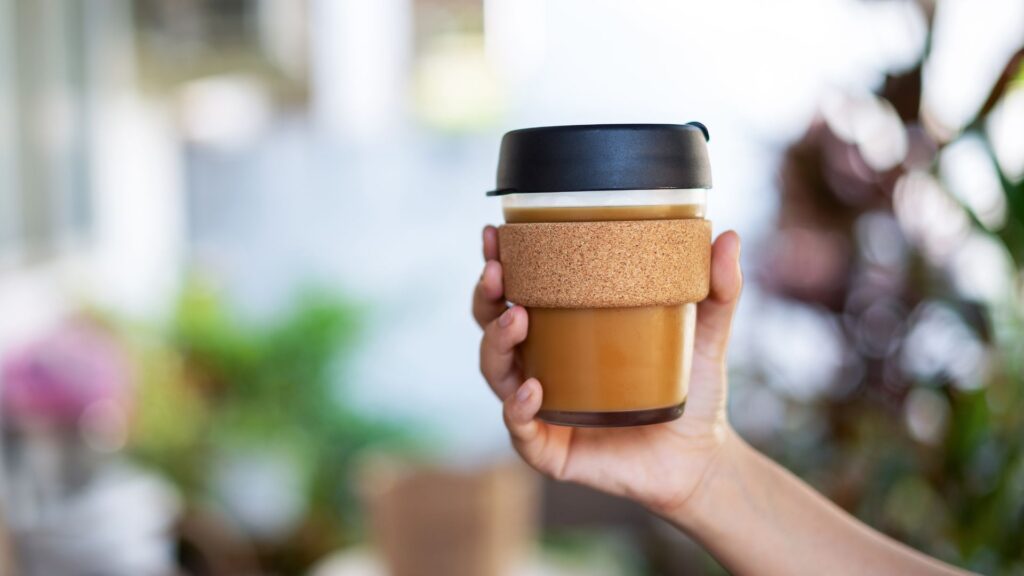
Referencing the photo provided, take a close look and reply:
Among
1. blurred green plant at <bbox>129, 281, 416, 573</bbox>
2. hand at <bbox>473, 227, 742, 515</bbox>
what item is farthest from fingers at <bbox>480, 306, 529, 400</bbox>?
blurred green plant at <bbox>129, 281, 416, 573</bbox>

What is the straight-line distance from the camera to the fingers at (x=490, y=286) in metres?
0.77

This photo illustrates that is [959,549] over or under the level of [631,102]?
under

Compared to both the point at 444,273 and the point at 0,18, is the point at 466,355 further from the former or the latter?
the point at 0,18

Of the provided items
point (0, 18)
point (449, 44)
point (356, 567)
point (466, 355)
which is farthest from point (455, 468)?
point (449, 44)

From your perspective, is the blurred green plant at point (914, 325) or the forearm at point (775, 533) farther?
the blurred green plant at point (914, 325)

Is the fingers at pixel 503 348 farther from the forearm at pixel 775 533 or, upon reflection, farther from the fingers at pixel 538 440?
the forearm at pixel 775 533

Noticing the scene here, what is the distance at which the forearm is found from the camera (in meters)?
0.81

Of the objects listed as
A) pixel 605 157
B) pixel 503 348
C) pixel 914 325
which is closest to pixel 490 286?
pixel 503 348

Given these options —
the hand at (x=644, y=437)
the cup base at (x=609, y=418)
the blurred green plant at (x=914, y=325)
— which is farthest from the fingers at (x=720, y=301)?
the blurred green plant at (x=914, y=325)

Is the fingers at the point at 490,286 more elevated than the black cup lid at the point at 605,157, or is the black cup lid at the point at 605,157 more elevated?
the black cup lid at the point at 605,157

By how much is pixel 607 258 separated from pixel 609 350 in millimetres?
75

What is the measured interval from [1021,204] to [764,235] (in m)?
0.90

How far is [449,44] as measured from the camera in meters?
9.18

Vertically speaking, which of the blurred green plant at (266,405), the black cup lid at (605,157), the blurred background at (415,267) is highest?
the black cup lid at (605,157)
